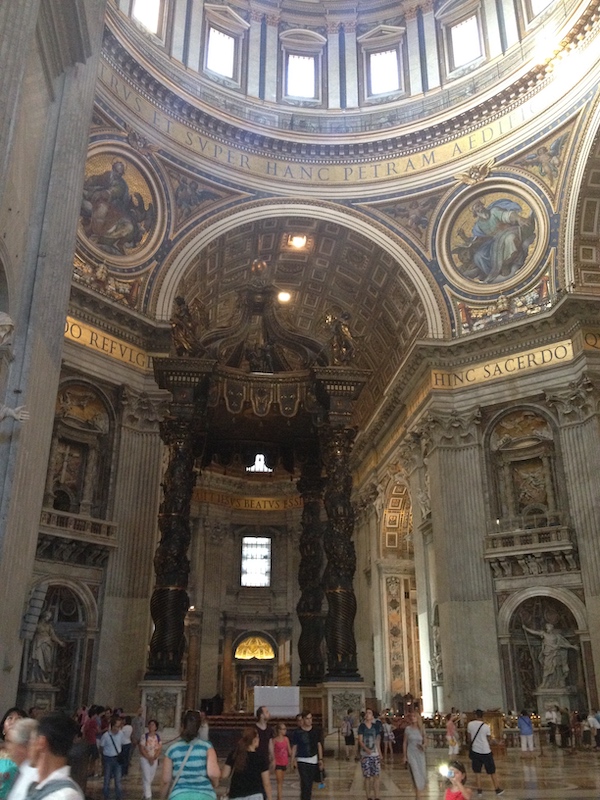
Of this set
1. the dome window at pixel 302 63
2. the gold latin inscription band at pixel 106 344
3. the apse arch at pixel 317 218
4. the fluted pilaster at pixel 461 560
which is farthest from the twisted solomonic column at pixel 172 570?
the dome window at pixel 302 63

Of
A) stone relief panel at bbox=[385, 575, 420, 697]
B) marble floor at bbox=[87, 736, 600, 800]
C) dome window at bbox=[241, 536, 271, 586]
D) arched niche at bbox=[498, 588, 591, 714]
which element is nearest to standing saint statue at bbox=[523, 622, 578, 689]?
arched niche at bbox=[498, 588, 591, 714]

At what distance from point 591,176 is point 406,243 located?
499 cm

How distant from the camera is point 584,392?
1719cm

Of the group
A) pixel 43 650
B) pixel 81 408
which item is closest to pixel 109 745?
pixel 43 650

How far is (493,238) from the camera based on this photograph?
66.0 ft

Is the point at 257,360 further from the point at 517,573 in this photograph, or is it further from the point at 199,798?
the point at 199,798

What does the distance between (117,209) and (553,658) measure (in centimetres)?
1457

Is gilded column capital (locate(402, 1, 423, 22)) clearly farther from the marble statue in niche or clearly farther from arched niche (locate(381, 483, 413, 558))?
arched niche (locate(381, 483, 413, 558))

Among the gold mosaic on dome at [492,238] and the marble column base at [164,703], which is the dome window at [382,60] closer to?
the gold mosaic on dome at [492,238]

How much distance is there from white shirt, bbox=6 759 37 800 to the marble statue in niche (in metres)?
18.5

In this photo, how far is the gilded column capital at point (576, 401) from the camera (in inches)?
673

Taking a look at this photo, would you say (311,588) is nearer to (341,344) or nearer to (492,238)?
(341,344)

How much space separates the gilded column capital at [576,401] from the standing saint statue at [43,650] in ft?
39.8

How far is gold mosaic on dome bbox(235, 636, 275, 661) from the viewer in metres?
28.5
